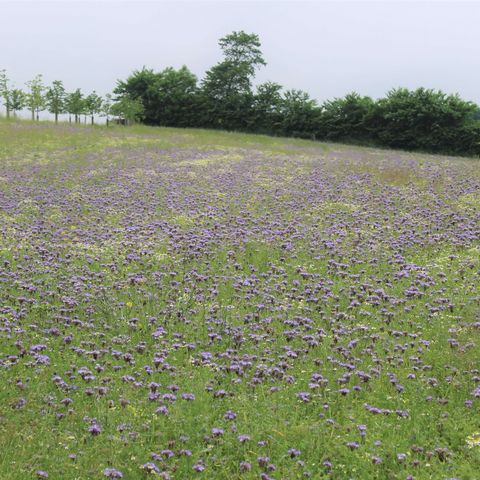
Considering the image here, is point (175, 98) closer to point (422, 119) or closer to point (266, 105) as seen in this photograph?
point (266, 105)

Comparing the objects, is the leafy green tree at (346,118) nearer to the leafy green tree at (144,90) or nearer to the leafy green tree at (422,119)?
the leafy green tree at (422,119)

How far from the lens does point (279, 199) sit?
57.0 feet

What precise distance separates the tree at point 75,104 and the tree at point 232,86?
17090 millimetres

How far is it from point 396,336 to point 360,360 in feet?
3.35

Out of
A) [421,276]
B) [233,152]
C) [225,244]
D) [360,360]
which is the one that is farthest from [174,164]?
[360,360]

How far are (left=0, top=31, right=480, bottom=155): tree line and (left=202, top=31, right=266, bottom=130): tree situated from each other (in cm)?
12

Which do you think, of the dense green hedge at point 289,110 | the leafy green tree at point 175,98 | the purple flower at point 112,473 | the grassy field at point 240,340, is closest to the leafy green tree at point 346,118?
the dense green hedge at point 289,110

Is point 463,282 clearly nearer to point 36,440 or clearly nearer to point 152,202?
point 36,440

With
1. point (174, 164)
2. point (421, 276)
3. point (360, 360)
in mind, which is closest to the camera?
point (360, 360)

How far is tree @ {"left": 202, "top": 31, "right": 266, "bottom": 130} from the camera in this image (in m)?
63.5

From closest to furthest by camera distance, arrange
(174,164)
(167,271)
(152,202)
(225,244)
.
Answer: (167,271), (225,244), (152,202), (174,164)

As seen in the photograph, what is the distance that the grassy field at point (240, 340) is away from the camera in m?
5.65

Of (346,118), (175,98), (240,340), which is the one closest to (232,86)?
(175,98)

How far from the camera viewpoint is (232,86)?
232ft
